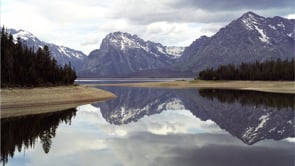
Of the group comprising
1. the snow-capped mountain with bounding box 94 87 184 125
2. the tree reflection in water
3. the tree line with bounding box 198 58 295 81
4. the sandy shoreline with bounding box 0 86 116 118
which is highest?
the tree line with bounding box 198 58 295 81

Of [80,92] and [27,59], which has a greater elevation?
[27,59]

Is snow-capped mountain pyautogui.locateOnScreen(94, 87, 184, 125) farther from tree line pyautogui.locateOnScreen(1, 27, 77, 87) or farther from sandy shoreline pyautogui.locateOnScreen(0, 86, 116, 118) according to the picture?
tree line pyautogui.locateOnScreen(1, 27, 77, 87)

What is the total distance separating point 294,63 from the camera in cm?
16688

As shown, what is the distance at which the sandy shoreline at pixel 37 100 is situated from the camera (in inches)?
2222

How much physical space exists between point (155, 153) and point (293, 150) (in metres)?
11.6

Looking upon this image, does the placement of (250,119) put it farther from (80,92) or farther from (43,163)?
(80,92)

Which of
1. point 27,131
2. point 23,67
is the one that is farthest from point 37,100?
point 27,131

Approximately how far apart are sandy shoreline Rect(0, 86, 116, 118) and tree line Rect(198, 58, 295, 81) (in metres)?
105

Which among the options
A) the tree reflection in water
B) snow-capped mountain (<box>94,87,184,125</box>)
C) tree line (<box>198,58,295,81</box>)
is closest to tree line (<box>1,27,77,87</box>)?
snow-capped mountain (<box>94,87,184,125</box>)

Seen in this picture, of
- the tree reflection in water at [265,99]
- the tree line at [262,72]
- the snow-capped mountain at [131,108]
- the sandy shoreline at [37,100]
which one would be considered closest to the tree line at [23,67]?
the sandy shoreline at [37,100]

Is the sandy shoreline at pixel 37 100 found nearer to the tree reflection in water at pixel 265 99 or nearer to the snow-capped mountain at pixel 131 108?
the snow-capped mountain at pixel 131 108

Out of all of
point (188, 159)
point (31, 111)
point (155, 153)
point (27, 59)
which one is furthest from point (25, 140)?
point (27, 59)

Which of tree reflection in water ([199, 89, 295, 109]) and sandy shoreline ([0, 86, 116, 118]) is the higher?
sandy shoreline ([0, 86, 116, 118])

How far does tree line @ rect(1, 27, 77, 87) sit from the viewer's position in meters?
71.9
